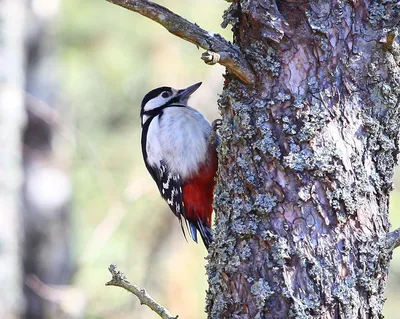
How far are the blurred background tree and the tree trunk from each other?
370cm

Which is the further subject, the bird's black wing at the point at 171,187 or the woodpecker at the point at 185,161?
the bird's black wing at the point at 171,187

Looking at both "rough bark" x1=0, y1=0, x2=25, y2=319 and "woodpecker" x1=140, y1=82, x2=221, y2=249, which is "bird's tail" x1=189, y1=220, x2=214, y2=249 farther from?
"rough bark" x1=0, y1=0, x2=25, y2=319

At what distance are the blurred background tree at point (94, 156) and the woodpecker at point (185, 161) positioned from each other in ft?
6.25

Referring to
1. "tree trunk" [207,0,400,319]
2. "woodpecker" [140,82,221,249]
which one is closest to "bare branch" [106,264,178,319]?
"tree trunk" [207,0,400,319]

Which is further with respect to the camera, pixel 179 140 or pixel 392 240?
pixel 179 140

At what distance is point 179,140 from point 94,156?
7.13 ft

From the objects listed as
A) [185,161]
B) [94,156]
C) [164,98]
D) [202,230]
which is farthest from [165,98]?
[94,156]

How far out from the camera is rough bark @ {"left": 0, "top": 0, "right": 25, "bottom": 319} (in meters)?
6.63

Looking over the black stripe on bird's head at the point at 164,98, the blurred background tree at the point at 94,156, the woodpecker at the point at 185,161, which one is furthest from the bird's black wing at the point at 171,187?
the blurred background tree at the point at 94,156

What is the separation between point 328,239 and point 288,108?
527mm

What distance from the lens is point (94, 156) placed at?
6.22m

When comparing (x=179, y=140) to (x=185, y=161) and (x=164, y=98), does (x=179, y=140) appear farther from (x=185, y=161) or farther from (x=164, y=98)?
(x=164, y=98)

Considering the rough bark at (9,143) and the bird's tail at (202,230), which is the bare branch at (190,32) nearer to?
the bird's tail at (202,230)

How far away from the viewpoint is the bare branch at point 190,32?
2.49m
